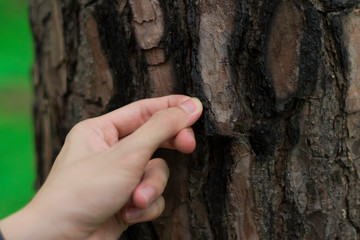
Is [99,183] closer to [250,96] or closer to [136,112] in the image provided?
[136,112]

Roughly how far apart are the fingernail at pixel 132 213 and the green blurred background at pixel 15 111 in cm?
146

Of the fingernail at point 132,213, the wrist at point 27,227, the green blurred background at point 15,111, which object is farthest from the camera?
the green blurred background at point 15,111

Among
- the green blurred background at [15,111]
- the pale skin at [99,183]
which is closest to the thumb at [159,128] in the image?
the pale skin at [99,183]

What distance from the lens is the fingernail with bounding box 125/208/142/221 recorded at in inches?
36.9

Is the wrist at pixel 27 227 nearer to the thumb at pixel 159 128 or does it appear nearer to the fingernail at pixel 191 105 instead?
the thumb at pixel 159 128

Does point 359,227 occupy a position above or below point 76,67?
below

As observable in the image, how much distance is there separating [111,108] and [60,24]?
14.7 inches

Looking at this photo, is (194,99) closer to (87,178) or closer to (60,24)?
(87,178)

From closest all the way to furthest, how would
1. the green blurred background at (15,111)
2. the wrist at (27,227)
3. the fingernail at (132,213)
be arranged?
the wrist at (27,227) → the fingernail at (132,213) → the green blurred background at (15,111)

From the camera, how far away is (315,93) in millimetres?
955

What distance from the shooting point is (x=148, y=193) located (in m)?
0.88

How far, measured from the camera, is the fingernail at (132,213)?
3.08 ft

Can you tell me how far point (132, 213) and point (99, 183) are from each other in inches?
5.6

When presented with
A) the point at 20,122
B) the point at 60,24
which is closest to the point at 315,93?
the point at 60,24
